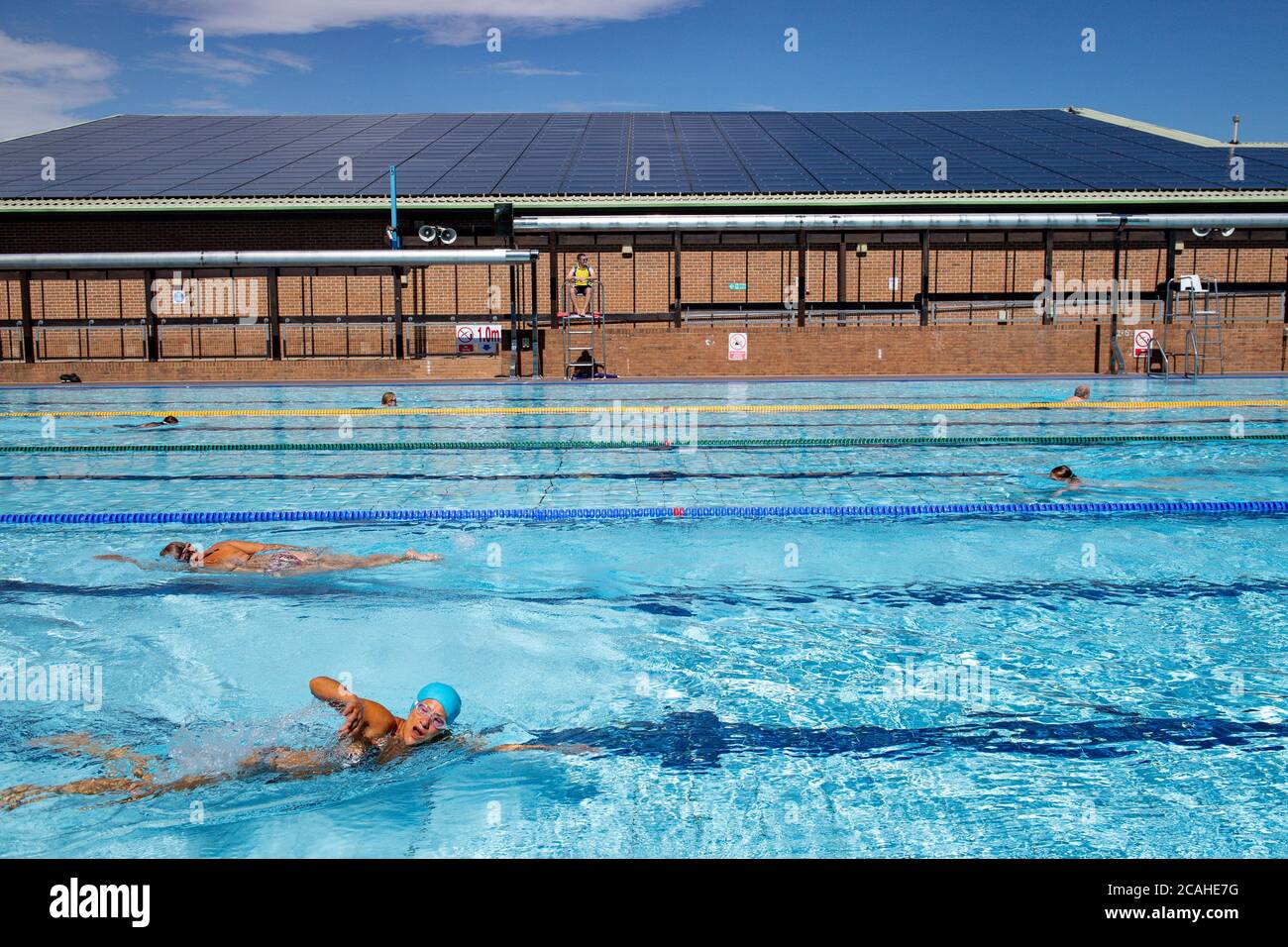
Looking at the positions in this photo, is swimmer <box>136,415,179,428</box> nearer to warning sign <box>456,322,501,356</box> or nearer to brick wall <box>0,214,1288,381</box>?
warning sign <box>456,322,501,356</box>

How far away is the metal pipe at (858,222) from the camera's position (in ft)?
63.8

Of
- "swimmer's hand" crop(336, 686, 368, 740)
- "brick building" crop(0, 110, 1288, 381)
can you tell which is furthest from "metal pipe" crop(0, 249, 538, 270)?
"swimmer's hand" crop(336, 686, 368, 740)

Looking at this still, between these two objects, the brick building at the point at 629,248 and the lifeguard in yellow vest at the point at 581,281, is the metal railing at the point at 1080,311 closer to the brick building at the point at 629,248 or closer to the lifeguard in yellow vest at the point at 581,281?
the brick building at the point at 629,248

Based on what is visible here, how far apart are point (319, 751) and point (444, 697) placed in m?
0.44

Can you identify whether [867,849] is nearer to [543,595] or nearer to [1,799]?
[1,799]

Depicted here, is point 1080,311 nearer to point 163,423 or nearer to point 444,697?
point 163,423

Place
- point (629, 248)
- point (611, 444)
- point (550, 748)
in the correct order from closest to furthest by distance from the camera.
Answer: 1. point (550, 748)
2. point (611, 444)
3. point (629, 248)

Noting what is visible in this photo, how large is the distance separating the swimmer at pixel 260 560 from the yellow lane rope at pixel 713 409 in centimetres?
784

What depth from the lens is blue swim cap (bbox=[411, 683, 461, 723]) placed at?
3.59 m

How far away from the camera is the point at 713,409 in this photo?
1394 cm

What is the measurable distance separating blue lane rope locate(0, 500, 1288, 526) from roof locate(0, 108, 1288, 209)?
52.1 feet

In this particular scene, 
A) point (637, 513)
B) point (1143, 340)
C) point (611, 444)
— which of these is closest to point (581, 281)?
point (611, 444)

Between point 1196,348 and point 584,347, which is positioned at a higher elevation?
point 584,347
